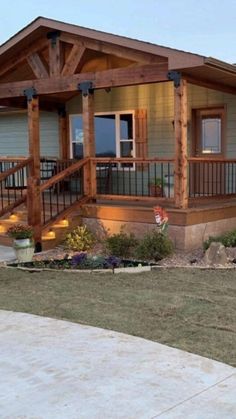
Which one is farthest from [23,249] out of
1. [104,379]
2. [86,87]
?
[104,379]

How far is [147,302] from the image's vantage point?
576 cm

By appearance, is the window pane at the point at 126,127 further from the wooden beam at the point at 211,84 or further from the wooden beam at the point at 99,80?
the wooden beam at the point at 211,84

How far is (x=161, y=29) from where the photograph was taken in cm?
4362

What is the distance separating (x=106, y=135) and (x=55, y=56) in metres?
2.97

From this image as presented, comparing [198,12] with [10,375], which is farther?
[198,12]

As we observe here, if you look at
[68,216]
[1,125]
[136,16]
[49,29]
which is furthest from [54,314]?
[136,16]

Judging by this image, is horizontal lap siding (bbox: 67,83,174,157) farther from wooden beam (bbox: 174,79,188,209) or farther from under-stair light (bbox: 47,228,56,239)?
under-stair light (bbox: 47,228,56,239)

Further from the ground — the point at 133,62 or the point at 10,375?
the point at 133,62

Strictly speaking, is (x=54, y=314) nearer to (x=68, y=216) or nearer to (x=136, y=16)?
(x=68, y=216)

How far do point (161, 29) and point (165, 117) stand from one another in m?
34.3

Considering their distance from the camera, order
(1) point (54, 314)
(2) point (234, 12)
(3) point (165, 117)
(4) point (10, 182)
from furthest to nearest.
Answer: (2) point (234, 12) < (4) point (10, 182) < (3) point (165, 117) < (1) point (54, 314)

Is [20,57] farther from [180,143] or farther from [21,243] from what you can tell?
[21,243]

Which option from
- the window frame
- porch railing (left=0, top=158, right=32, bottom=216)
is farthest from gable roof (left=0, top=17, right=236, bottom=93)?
porch railing (left=0, top=158, right=32, bottom=216)

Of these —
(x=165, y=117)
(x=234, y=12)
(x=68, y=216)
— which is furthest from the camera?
(x=234, y=12)
